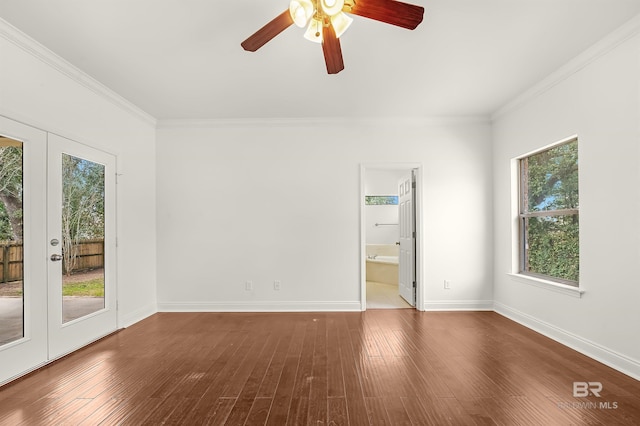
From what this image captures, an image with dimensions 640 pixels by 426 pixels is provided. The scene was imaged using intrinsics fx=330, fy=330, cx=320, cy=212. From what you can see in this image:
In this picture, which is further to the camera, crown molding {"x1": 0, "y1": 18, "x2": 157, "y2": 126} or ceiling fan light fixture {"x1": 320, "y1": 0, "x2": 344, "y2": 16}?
crown molding {"x1": 0, "y1": 18, "x2": 157, "y2": 126}

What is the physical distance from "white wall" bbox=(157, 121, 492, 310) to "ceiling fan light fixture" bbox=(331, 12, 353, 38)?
2.67m

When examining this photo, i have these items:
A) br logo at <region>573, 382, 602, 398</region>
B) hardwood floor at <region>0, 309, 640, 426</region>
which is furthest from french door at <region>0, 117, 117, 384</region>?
br logo at <region>573, 382, 602, 398</region>

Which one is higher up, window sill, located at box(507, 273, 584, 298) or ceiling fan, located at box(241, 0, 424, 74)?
ceiling fan, located at box(241, 0, 424, 74)

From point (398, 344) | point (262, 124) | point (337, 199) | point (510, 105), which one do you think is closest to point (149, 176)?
point (262, 124)

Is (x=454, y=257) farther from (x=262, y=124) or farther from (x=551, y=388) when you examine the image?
(x=262, y=124)

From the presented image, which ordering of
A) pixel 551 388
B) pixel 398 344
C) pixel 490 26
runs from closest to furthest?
pixel 551 388 < pixel 490 26 < pixel 398 344

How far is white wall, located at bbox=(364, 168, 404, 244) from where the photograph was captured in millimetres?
8852

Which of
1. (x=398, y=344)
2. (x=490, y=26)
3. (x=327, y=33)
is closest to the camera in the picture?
(x=327, y=33)

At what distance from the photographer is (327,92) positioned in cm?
380

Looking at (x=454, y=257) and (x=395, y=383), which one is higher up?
(x=454, y=257)

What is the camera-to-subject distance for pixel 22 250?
267cm

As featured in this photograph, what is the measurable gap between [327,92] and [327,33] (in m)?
1.78

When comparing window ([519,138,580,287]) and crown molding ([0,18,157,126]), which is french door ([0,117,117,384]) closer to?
crown molding ([0,18,157,126])

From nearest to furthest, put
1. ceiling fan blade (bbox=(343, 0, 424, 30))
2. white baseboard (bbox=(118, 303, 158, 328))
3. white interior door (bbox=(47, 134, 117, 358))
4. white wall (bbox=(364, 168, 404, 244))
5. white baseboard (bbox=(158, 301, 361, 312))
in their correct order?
ceiling fan blade (bbox=(343, 0, 424, 30)), white interior door (bbox=(47, 134, 117, 358)), white baseboard (bbox=(118, 303, 158, 328)), white baseboard (bbox=(158, 301, 361, 312)), white wall (bbox=(364, 168, 404, 244))
